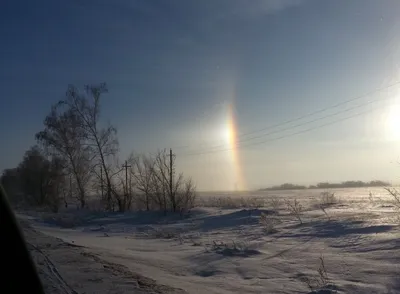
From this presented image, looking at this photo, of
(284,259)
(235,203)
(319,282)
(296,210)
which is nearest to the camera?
(319,282)

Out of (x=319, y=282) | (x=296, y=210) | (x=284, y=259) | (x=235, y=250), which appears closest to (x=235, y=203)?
(x=296, y=210)

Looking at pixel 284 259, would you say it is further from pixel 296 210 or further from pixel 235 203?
pixel 235 203

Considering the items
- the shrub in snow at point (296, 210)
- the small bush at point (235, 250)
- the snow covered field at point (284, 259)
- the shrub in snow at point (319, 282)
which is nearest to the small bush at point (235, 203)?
the shrub in snow at point (296, 210)

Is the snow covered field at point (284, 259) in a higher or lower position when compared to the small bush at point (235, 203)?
lower

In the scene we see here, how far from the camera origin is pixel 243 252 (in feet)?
35.8

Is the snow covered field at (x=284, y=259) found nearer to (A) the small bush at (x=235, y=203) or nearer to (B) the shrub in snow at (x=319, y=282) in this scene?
(B) the shrub in snow at (x=319, y=282)

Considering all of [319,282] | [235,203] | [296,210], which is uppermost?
[235,203]

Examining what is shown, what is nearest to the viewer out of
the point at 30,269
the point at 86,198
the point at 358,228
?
the point at 30,269

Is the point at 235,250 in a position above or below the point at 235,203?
below

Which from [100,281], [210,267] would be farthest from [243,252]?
[100,281]

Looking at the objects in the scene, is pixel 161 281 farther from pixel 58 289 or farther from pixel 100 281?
pixel 58 289

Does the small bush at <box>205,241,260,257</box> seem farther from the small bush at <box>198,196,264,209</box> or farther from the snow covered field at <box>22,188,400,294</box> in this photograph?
the small bush at <box>198,196,264,209</box>

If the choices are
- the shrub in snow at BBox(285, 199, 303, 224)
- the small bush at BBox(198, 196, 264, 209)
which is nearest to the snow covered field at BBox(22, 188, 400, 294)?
the shrub in snow at BBox(285, 199, 303, 224)

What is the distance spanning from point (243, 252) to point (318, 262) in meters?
2.48
